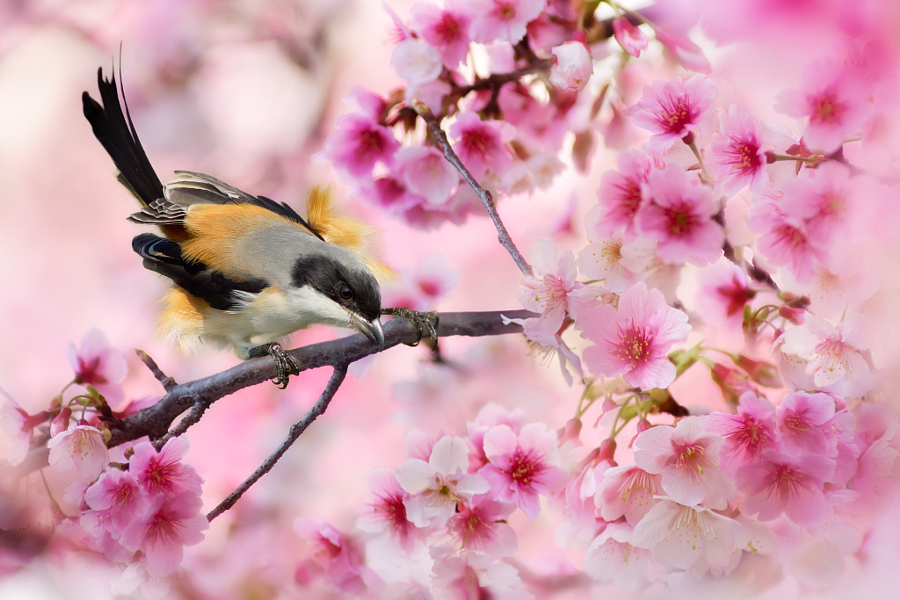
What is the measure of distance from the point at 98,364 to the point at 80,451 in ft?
0.29

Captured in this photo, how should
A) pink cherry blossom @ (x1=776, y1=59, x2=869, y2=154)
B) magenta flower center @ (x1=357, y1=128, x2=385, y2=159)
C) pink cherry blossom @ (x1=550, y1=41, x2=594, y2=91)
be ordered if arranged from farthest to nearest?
magenta flower center @ (x1=357, y1=128, x2=385, y2=159) → pink cherry blossom @ (x1=550, y1=41, x2=594, y2=91) → pink cherry blossom @ (x1=776, y1=59, x2=869, y2=154)

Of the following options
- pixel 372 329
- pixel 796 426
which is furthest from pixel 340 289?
pixel 796 426

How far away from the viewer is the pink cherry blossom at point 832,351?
41 centimetres

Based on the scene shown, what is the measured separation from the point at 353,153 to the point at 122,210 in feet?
0.93

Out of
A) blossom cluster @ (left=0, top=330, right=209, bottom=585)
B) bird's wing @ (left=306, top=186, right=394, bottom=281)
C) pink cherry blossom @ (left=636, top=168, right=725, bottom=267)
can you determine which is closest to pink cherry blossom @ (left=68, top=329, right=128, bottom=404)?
blossom cluster @ (left=0, top=330, right=209, bottom=585)

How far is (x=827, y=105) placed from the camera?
0.39 m

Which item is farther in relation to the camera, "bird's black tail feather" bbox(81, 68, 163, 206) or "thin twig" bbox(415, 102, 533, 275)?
"bird's black tail feather" bbox(81, 68, 163, 206)

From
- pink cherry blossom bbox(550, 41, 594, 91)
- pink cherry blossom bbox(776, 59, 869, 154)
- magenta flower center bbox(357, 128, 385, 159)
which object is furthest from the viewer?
magenta flower center bbox(357, 128, 385, 159)

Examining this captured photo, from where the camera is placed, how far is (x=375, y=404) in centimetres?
77

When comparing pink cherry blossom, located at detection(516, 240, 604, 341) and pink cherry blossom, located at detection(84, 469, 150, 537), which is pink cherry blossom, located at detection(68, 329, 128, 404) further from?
pink cherry blossom, located at detection(516, 240, 604, 341)

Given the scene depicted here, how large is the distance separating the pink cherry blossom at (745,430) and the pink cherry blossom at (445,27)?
14.1 inches

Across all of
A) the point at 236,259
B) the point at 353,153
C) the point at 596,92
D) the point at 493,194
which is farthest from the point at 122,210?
the point at 596,92

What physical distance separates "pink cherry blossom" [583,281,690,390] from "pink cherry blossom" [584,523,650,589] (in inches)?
4.3

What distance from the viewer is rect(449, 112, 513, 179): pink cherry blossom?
58 cm
